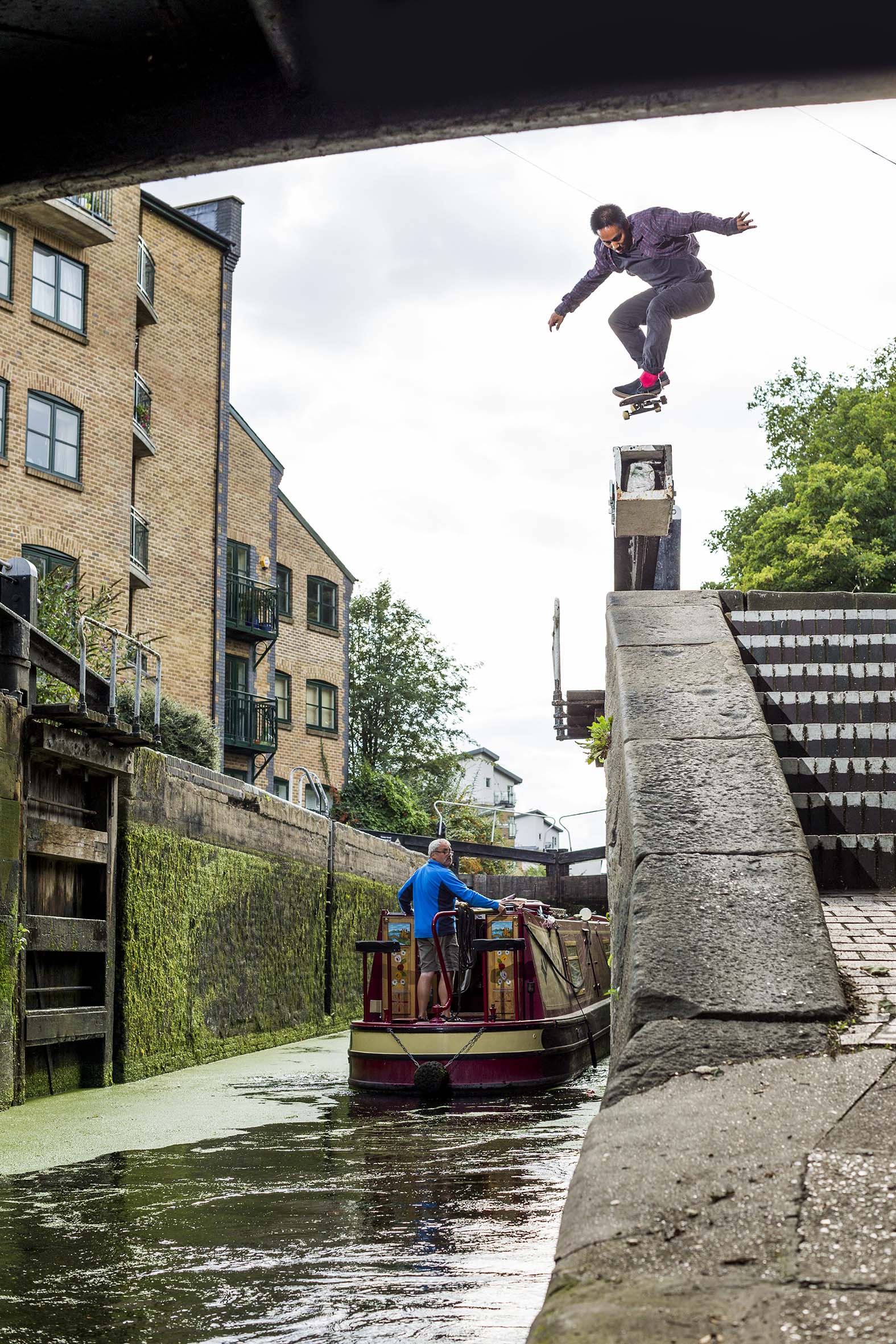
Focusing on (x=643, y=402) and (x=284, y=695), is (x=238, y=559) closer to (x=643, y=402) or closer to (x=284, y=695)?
(x=284, y=695)

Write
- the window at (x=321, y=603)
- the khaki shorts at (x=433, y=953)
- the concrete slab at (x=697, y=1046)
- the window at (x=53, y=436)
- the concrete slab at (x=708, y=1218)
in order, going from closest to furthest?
the concrete slab at (x=708, y=1218) < the concrete slab at (x=697, y=1046) < the khaki shorts at (x=433, y=953) < the window at (x=53, y=436) < the window at (x=321, y=603)

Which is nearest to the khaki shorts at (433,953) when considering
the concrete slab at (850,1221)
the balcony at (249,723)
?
the concrete slab at (850,1221)

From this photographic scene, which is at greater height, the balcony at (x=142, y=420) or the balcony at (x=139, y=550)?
the balcony at (x=142, y=420)

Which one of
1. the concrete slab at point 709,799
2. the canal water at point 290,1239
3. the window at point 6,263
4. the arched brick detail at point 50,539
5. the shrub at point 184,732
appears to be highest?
the window at point 6,263

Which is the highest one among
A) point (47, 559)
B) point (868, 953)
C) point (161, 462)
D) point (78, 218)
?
point (78, 218)

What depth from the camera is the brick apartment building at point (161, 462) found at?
68.9ft

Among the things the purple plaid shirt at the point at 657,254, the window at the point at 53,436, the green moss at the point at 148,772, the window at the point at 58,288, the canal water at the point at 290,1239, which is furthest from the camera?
the window at the point at 58,288

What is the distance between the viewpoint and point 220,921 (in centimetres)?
1498

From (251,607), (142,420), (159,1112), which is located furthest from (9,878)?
(251,607)

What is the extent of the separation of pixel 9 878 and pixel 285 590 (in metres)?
23.6

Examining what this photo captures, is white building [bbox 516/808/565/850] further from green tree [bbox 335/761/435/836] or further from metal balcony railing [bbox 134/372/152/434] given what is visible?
metal balcony railing [bbox 134/372/152/434]

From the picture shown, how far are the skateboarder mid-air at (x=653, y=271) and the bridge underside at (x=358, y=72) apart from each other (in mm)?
5955

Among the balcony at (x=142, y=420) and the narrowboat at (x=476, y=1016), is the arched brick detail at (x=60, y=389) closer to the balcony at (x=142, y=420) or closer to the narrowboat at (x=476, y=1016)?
the balcony at (x=142, y=420)

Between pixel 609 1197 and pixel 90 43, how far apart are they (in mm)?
2745
